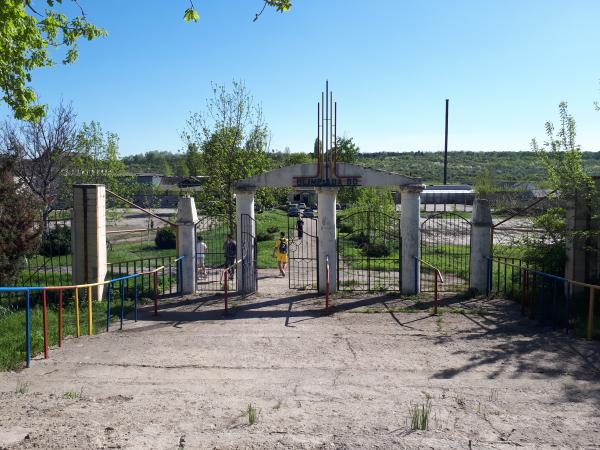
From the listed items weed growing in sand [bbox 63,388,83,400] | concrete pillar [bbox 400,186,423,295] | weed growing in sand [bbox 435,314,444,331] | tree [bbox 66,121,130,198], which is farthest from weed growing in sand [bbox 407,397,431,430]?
tree [bbox 66,121,130,198]

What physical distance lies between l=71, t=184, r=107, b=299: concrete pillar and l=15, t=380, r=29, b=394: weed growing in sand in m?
5.18

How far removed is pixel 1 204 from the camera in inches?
469

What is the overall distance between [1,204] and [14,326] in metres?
3.12

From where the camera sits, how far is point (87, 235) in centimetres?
1237

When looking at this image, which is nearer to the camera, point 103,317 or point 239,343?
point 239,343

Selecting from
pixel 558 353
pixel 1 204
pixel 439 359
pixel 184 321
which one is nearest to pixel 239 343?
pixel 184 321

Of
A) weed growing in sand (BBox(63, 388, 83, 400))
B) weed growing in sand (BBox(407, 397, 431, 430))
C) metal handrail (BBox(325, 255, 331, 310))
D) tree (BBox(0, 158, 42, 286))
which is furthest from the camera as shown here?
metal handrail (BBox(325, 255, 331, 310))

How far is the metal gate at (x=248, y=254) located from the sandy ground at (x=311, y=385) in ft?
6.81

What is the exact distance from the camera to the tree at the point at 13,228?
11898mm

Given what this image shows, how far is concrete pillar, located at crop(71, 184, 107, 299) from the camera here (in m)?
12.3

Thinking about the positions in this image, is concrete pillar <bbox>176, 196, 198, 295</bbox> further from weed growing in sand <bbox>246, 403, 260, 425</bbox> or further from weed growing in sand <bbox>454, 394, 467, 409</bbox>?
weed growing in sand <bbox>454, 394, 467, 409</bbox>

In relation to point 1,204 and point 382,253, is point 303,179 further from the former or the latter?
point 382,253

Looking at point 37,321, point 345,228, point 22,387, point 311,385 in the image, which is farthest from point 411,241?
point 345,228

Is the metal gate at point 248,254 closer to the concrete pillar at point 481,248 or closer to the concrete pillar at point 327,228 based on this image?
the concrete pillar at point 327,228
